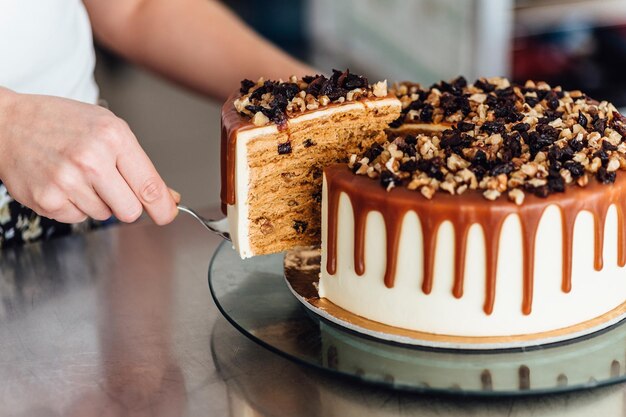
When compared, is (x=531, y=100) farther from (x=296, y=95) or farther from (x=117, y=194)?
(x=117, y=194)

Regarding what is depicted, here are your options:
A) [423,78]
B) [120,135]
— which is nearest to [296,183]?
[120,135]

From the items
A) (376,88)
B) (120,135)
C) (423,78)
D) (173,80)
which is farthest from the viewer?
(423,78)

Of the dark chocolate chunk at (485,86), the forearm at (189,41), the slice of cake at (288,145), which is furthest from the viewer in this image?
the forearm at (189,41)

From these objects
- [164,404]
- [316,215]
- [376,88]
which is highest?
[376,88]

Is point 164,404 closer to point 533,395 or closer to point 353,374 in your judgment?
point 353,374

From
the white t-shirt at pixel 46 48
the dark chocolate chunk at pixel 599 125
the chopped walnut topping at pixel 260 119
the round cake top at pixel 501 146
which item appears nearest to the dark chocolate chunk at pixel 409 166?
the round cake top at pixel 501 146

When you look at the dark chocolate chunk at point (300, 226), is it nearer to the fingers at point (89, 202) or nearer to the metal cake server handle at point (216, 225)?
the metal cake server handle at point (216, 225)

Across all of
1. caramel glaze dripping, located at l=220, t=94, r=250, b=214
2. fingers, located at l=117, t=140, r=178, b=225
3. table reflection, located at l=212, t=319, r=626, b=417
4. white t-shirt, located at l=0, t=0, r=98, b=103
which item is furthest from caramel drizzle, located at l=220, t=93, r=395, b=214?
white t-shirt, located at l=0, t=0, r=98, b=103
